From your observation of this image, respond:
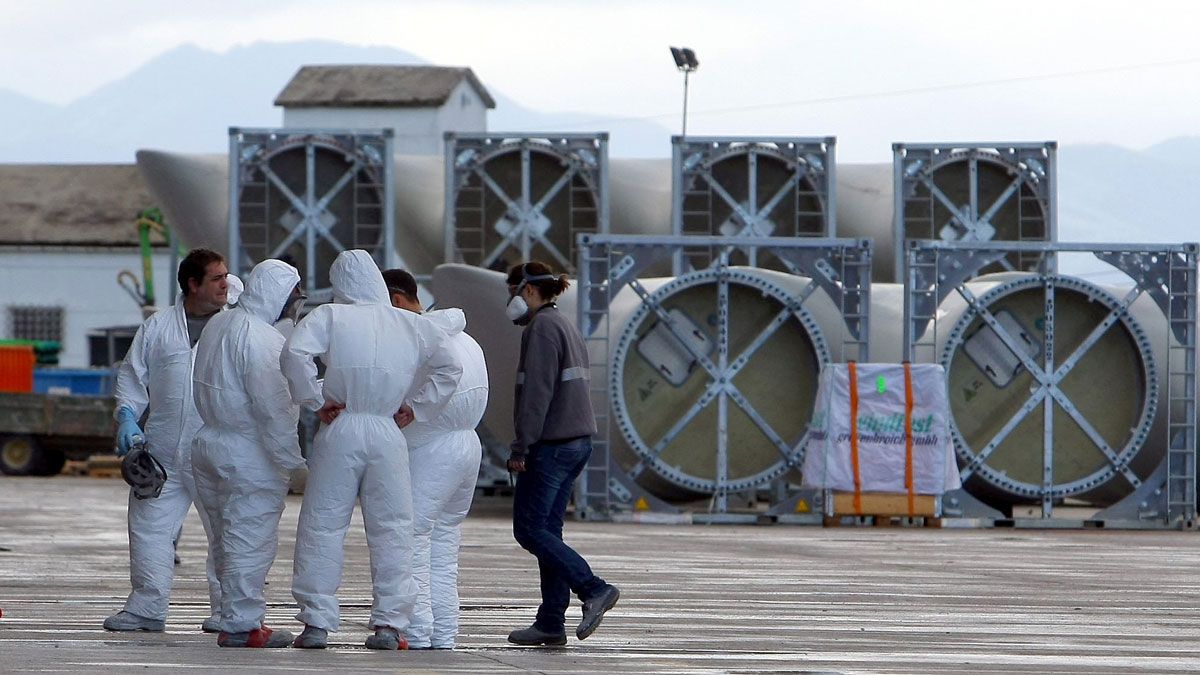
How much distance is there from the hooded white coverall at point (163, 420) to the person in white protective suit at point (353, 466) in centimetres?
128

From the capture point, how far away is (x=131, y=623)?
11016mm

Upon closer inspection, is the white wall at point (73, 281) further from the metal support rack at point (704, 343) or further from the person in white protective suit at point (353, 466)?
the person in white protective suit at point (353, 466)

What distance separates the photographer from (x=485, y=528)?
23375 millimetres

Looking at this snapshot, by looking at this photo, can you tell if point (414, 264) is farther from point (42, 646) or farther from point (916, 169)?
point (42, 646)

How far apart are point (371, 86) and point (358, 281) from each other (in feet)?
247

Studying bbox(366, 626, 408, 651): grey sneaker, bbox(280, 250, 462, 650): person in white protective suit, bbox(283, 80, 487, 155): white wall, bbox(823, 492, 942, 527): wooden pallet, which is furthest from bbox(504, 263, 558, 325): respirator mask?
bbox(283, 80, 487, 155): white wall

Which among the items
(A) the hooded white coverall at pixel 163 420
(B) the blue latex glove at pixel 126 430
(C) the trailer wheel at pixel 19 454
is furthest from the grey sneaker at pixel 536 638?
(C) the trailer wheel at pixel 19 454

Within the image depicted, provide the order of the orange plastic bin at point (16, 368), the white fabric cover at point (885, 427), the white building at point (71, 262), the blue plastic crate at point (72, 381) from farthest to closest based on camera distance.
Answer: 1. the white building at point (71, 262)
2. the orange plastic bin at point (16, 368)
3. the blue plastic crate at point (72, 381)
4. the white fabric cover at point (885, 427)

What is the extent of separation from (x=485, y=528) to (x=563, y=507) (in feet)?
40.0

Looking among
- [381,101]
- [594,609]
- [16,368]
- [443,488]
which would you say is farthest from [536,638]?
[381,101]

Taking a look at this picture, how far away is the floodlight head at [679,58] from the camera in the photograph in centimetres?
5962

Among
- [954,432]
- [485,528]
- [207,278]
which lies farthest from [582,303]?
[207,278]

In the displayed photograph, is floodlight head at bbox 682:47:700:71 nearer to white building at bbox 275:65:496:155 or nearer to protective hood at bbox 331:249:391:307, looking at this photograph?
white building at bbox 275:65:496:155

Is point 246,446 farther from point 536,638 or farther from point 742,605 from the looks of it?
point 742,605
